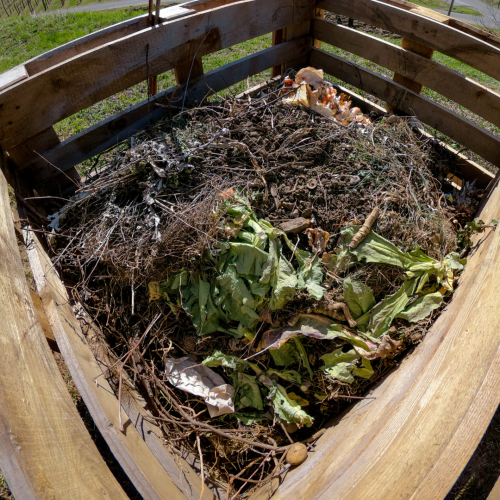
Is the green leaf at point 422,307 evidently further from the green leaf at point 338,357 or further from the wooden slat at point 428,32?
the wooden slat at point 428,32

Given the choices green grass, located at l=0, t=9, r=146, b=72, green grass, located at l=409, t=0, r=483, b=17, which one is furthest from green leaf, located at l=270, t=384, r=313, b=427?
green grass, located at l=409, t=0, r=483, b=17

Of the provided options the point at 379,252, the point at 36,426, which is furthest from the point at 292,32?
the point at 36,426

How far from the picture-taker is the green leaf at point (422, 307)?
2.06m

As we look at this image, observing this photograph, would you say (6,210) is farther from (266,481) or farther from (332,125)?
(332,125)

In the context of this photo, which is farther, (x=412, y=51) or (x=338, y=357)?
(x=412, y=51)

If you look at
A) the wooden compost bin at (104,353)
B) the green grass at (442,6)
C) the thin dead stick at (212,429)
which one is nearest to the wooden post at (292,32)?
the wooden compost bin at (104,353)

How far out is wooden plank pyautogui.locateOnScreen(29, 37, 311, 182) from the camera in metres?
2.37

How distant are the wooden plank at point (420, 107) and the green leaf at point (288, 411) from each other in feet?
7.92

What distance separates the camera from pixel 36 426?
1.12 metres

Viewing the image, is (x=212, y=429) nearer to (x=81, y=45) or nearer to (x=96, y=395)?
(x=96, y=395)

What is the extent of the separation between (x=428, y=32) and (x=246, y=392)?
3086 mm

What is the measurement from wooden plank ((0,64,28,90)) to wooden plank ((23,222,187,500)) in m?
0.93

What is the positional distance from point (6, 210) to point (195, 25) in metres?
1.92

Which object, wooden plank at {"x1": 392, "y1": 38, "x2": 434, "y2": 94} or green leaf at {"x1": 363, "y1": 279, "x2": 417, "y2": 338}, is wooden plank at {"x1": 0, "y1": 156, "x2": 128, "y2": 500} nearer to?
green leaf at {"x1": 363, "y1": 279, "x2": 417, "y2": 338}
